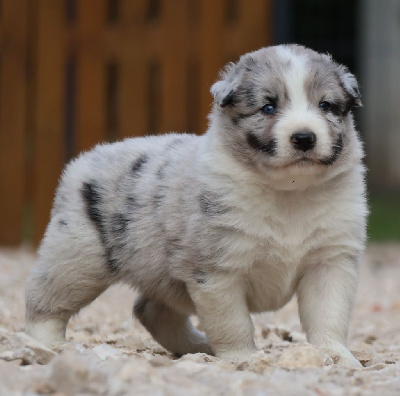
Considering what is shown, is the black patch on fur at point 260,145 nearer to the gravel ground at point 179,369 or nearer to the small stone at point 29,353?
the gravel ground at point 179,369

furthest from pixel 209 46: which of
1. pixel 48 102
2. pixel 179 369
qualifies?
pixel 179 369

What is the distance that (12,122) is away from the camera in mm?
10297

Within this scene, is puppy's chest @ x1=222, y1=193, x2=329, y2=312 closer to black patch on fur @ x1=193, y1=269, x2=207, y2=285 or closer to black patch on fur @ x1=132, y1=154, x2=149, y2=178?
black patch on fur @ x1=193, y1=269, x2=207, y2=285

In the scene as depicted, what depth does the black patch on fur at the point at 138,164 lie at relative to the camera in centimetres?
507

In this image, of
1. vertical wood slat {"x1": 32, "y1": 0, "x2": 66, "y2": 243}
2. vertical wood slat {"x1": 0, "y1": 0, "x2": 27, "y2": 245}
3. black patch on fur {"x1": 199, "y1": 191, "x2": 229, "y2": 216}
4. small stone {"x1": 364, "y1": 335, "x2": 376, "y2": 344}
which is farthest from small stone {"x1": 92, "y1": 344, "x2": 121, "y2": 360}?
vertical wood slat {"x1": 0, "y1": 0, "x2": 27, "y2": 245}

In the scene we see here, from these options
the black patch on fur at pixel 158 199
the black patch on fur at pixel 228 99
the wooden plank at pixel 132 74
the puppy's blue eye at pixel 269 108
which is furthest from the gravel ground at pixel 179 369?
the wooden plank at pixel 132 74

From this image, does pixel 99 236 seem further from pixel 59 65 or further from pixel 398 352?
pixel 59 65

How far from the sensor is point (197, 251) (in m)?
4.55

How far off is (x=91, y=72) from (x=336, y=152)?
607 cm

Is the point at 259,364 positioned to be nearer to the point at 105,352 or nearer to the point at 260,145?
the point at 105,352

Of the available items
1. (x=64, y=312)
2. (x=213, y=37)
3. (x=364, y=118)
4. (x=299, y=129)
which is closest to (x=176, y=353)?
(x=64, y=312)

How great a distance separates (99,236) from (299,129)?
4.21 ft

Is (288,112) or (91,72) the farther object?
(91,72)

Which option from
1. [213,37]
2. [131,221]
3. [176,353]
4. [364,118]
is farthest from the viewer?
[364,118]
